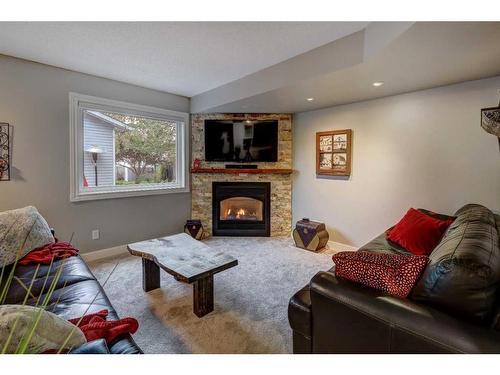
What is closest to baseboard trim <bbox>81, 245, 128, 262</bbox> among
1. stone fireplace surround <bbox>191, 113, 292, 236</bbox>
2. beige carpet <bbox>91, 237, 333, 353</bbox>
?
beige carpet <bbox>91, 237, 333, 353</bbox>

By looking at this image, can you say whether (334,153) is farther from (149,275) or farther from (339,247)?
(149,275)

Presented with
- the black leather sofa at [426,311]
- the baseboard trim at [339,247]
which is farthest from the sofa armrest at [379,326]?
the baseboard trim at [339,247]

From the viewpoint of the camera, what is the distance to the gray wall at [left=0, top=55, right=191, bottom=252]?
2658 millimetres

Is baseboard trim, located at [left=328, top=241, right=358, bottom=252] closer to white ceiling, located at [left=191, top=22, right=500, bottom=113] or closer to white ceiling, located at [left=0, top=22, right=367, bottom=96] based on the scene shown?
white ceiling, located at [left=191, top=22, right=500, bottom=113]

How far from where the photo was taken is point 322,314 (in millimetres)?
1240

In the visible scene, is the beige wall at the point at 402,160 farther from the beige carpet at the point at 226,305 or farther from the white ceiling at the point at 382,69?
the beige carpet at the point at 226,305

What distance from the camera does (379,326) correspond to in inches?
40.9

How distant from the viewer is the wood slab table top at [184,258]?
189 centimetres

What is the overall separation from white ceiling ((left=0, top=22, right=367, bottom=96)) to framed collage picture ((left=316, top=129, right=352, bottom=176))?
1.42 meters

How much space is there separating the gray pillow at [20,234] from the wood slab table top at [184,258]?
743 mm

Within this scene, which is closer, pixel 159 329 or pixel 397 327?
pixel 397 327
